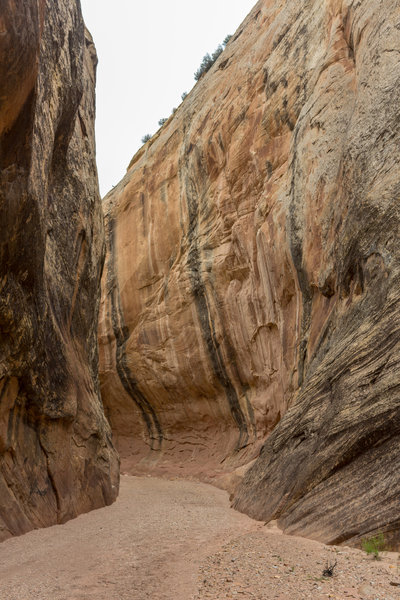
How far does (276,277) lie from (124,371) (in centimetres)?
Result: 858

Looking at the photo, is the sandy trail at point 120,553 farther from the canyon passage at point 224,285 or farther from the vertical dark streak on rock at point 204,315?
the vertical dark streak on rock at point 204,315

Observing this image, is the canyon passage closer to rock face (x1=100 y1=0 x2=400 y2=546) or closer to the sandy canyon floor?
rock face (x1=100 y1=0 x2=400 y2=546)

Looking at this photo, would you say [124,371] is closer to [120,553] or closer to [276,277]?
[276,277]

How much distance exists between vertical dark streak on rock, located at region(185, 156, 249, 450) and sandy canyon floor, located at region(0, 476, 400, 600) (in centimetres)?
792

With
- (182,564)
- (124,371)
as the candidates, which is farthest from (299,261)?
(124,371)

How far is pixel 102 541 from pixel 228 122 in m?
13.6

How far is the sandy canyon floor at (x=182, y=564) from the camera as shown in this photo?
3973 millimetres

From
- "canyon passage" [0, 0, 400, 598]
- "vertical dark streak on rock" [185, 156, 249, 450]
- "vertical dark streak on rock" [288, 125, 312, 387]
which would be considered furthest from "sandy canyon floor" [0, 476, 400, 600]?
"vertical dark streak on rock" [185, 156, 249, 450]

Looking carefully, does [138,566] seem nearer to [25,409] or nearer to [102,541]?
[102,541]

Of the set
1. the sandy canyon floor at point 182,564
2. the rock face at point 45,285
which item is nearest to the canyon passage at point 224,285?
the rock face at point 45,285

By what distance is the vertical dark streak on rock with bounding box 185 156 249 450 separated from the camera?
15453mm

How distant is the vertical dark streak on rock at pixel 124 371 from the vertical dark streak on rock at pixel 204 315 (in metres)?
3.94

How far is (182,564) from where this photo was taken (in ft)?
16.1

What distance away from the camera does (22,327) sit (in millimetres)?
7352
